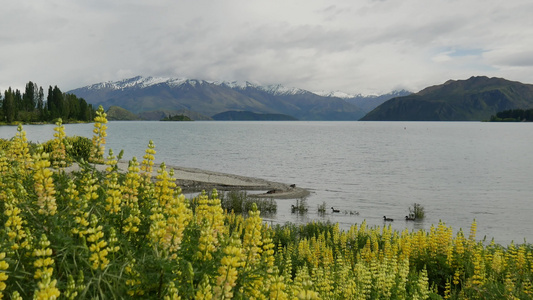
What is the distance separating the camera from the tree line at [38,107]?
10823cm

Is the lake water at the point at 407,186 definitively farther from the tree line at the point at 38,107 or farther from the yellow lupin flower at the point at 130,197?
the tree line at the point at 38,107

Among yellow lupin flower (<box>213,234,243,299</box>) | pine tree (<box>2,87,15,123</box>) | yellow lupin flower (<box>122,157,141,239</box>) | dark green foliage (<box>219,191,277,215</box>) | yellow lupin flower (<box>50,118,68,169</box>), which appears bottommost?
dark green foliage (<box>219,191,277,215</box>)

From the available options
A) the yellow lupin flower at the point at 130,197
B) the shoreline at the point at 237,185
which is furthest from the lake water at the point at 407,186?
the yellow lupin flower at the point at 130,197

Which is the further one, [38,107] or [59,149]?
[38,107]

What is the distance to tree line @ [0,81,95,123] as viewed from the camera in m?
108

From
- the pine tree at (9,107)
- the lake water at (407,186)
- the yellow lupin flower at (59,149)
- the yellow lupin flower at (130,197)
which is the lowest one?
the lake water at (407,186)

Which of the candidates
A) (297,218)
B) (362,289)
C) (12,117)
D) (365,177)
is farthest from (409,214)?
(12,117)

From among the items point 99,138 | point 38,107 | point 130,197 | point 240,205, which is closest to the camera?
point 130,197

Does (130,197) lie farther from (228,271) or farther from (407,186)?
(407,186)

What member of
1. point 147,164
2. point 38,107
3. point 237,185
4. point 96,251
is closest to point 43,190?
point 96,251

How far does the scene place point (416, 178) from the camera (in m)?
45.0

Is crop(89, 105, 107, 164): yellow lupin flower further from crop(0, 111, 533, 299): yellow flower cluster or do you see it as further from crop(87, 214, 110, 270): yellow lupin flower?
crop(87, 214, 110, 270): yellow lupin flower

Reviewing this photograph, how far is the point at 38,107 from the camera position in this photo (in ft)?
456

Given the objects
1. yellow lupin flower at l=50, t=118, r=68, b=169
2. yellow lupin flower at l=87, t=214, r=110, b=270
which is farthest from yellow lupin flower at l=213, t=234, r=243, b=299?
yellow lupin flower at l=50, t=118, r=68, b=169
